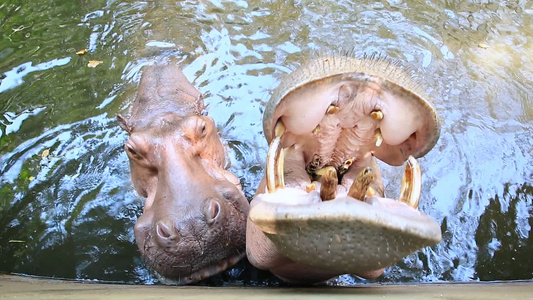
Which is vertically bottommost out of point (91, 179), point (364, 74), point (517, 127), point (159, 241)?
point (91, 179)

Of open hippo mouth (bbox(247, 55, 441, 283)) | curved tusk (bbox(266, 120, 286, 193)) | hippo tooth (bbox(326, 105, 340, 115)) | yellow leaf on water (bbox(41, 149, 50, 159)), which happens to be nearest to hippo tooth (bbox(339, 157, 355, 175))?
open hippo mouth (bbox(247, 55, 441, 283))

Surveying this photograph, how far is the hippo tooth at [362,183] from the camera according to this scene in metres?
1.80

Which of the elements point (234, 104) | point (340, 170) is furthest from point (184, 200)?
point (234, 104)

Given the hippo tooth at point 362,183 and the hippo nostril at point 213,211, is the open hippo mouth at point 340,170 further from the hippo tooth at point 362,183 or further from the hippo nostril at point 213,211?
the hippo nostril at point 213,211

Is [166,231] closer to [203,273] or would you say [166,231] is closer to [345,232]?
[203,273]

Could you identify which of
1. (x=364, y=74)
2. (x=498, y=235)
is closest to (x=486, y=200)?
(x=498, y=235)

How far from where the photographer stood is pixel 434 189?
3988 millimetres

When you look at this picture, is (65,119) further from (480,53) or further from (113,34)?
(480,53)

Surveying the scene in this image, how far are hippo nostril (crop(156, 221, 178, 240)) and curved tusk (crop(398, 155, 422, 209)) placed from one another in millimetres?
1267

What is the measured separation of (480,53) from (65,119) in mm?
3998

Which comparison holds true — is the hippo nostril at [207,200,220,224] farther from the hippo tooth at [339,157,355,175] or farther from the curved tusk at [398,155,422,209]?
the curved tusk at [398,155,422,209]

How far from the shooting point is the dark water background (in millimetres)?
3676

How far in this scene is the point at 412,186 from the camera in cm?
198

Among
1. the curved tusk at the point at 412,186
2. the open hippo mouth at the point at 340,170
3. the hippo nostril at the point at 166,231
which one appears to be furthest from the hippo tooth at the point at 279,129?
the hippo nostril at the point at 166,231
